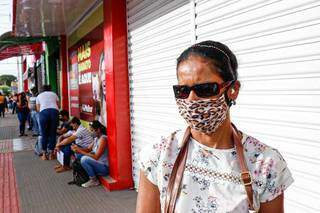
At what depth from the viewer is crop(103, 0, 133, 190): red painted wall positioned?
585 centimetres

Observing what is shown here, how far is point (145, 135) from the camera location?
561cm

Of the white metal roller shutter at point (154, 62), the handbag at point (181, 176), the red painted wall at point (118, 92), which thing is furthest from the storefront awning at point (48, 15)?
the handbag at point (181, 176)

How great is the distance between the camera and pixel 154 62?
523cm

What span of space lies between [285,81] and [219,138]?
141cm

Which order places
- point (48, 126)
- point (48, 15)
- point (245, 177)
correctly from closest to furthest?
point (245, 177) < point (48, 15) < point (48, 126)

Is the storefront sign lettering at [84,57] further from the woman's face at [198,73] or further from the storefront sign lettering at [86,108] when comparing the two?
the woman's face at [198,73]

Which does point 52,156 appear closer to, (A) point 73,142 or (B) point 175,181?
(A) point 73,142

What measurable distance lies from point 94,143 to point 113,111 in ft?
3.24

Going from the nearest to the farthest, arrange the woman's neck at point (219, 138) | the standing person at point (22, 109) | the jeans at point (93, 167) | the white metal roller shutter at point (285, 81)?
the woman's neck at point (219, 138) < the white metal roller shutter at point (285, 81) < the jeans at point (93, 167) < the standing person at point (22, 109)

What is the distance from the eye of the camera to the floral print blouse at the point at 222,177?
1.46 m

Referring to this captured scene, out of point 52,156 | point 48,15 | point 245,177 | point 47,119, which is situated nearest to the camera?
point 245,177

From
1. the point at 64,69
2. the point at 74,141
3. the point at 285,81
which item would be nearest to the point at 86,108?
Answer: the point at 74,141

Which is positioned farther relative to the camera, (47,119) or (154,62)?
(47,119)

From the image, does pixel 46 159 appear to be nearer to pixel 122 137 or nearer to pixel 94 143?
pixel 94 143
